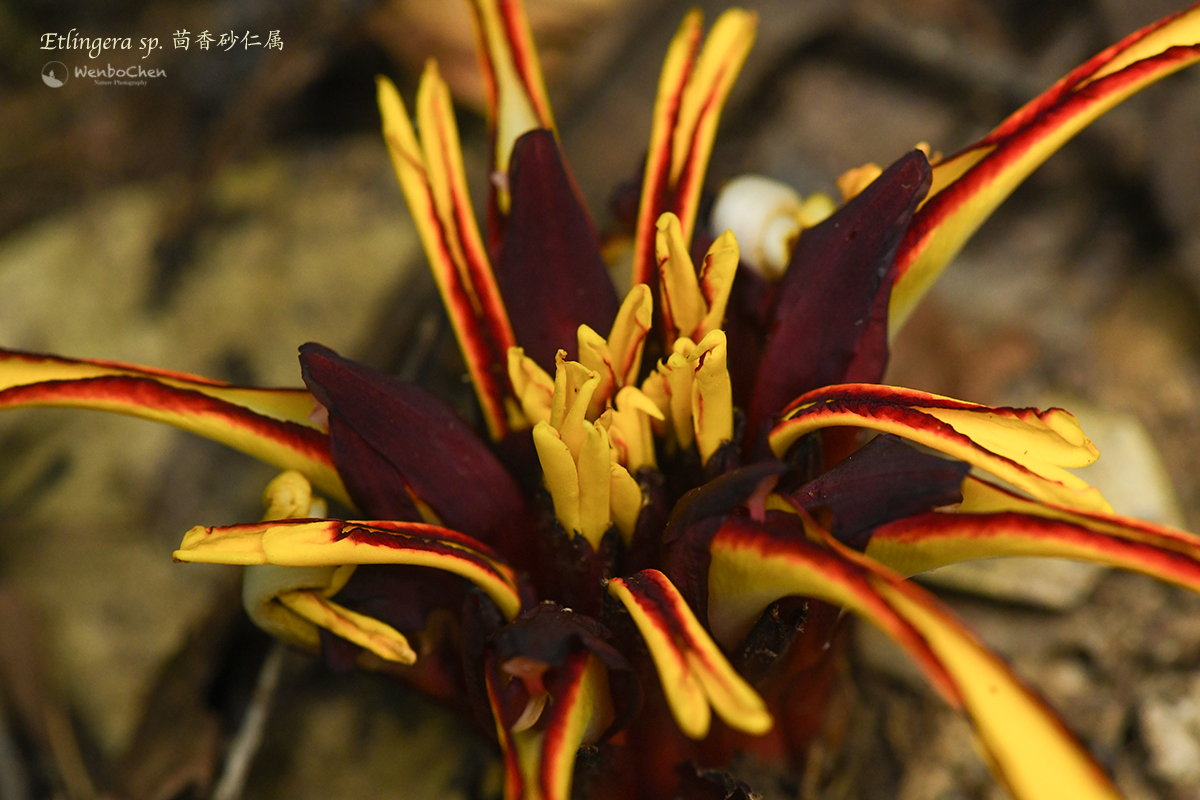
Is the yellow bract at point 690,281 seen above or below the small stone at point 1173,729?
above

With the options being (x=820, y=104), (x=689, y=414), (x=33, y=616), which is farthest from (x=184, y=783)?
(x=820, y=104)

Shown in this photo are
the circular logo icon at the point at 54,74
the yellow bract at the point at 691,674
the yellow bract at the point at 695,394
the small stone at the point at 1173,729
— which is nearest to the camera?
the yellow bract at the point at 691,674

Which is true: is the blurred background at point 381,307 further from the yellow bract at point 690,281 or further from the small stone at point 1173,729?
the yellow bract at point 690,281

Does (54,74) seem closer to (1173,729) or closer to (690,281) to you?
(690,281)

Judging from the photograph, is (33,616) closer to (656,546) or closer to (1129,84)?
(656,546)

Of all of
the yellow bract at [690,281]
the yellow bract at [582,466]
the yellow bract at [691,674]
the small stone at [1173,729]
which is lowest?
the small stone at [1173,729]

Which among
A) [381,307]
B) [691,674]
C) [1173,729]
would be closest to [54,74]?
[381,307]

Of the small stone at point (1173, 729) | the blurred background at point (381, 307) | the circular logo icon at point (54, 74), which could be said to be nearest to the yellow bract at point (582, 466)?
the blurred background at point (381, 307)
